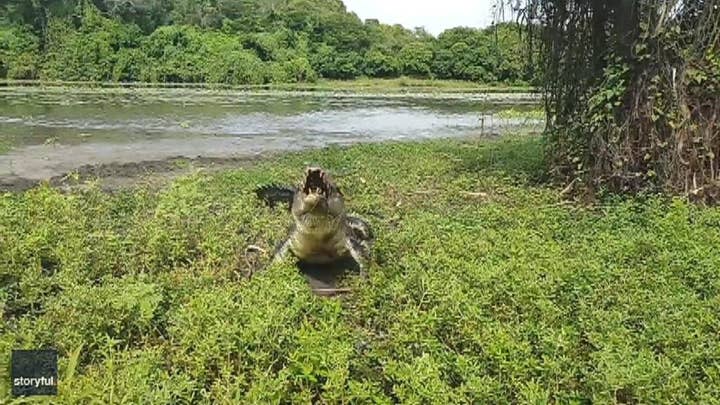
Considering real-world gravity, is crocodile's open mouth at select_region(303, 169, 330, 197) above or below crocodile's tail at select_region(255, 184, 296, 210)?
above

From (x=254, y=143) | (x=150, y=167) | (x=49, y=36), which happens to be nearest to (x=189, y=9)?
(x=49, y=36)

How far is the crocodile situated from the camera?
5395 millimetres

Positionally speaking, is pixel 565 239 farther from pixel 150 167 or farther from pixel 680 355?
pixel 150 167

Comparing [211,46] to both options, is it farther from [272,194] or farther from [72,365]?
[72,365]

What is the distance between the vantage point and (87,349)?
12.7 ft

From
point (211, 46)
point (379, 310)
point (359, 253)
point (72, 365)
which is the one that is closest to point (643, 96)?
point (359, 253)

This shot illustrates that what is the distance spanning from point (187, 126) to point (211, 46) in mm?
38760

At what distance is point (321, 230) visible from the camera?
Result: 216 inches

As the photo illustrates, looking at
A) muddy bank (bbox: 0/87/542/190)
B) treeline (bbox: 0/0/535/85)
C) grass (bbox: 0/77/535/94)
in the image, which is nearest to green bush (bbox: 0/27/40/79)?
treeline (bbox: 0/0/535/85)

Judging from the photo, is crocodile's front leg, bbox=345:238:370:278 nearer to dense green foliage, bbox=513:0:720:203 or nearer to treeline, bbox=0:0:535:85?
dense green foliage, bbox=513:0:720:203

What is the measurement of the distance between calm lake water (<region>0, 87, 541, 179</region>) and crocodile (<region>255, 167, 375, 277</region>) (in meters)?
7.50

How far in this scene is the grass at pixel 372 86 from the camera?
49.5 m

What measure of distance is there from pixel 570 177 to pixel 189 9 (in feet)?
231

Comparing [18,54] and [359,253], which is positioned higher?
[18,54]
